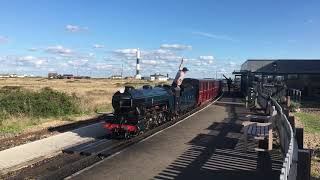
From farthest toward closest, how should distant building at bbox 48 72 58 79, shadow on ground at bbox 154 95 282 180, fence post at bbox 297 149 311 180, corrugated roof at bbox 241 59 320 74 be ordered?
distant building at bbox 48 72 58 79
corrugated roof at bbox 241 59 320 74
shadow on ground at bbox 154 95 282 180
fence post at bbox 297 149 311 180

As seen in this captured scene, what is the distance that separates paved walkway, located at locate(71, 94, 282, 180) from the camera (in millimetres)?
10133

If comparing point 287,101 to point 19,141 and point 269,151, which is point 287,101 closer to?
point 269,151

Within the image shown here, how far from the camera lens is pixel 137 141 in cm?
1502

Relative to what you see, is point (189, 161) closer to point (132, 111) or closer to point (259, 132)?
point (259, 132)

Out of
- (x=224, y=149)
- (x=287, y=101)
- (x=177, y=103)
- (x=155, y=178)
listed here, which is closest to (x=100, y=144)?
(x=224, y=149)

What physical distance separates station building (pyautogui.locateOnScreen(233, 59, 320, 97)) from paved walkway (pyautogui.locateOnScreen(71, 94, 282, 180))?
1579 inches

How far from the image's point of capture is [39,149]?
1361 cm

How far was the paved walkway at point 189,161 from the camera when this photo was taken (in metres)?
10.1

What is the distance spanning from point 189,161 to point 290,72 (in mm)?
57116

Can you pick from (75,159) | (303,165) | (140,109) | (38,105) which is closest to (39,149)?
(75,159)

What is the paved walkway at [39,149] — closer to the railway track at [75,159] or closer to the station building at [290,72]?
the railway track at [75,159]

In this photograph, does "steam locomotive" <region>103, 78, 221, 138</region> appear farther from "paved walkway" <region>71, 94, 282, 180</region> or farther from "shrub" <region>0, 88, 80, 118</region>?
"shrub" <region>0, 88, 80, 118</region>

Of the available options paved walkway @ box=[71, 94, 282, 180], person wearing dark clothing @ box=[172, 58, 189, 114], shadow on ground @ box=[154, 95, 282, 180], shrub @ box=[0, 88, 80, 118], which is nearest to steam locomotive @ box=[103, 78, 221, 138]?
person wearing dark clothing @ box=[172, 58, 189, 114]

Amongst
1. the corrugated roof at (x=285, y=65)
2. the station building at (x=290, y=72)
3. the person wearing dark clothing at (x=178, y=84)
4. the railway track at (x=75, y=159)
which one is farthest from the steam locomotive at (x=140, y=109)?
the corrugated roof at (x=285, y=65)
